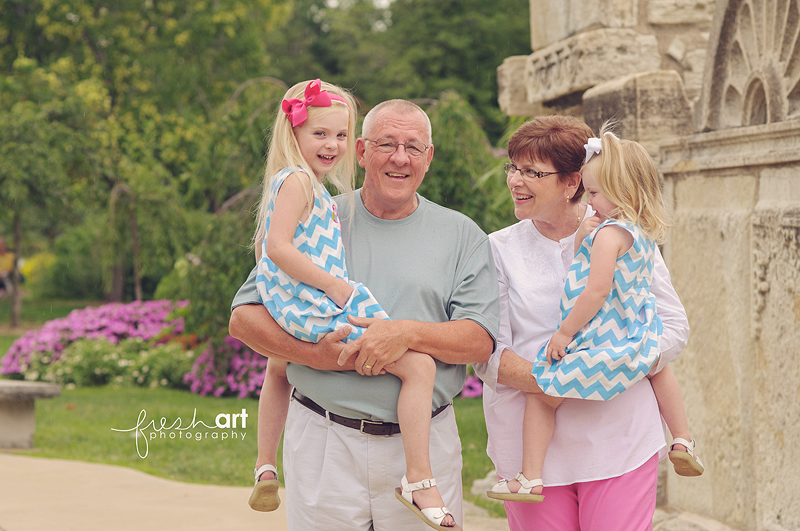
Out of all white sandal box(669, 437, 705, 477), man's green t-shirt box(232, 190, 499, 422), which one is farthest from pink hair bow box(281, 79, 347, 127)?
white sandal box(669, 437, 705, 477)

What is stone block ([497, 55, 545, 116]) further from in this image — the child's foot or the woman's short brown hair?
the child's foot

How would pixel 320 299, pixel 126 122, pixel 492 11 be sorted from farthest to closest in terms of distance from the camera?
pixel 492 11, pixel 126 122, pixel 320 299

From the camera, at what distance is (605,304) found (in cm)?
215

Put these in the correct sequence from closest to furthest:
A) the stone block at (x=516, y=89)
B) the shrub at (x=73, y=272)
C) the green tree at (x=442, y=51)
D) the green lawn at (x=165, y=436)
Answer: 1. the stone block at (x=516, y=89)
2. the green lawn at (x=165, y=436)
3. the shrub at (x=73, y=272)
4. the green tree at (x=442, y=51)

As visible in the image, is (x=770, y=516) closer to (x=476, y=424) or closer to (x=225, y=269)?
(x=476, y=424)

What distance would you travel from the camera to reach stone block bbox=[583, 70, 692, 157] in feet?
12.6

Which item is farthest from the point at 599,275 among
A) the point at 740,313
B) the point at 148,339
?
the point at 148,339

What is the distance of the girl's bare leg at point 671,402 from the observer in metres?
2.29

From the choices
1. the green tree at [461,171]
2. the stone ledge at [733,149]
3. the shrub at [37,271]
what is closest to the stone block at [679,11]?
the stone ledge at [733,149]

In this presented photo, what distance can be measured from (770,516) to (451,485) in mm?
1494

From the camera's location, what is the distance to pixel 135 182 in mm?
13703

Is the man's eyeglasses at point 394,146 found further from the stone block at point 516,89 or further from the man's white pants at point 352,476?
the stone block at point 516,89

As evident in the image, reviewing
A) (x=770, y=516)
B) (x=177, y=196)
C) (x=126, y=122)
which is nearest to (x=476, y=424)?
(x=770, y=516)

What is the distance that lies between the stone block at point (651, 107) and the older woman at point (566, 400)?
5.41ft
